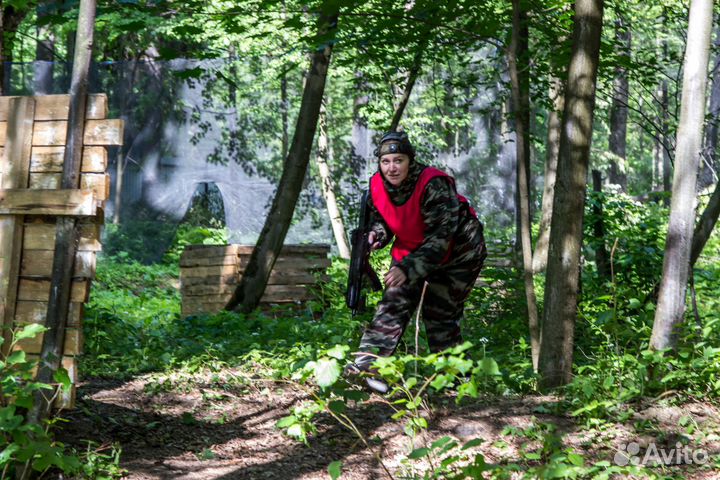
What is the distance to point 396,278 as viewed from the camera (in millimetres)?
5664

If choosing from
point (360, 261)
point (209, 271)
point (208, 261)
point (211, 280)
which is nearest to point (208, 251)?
point (208, 261)

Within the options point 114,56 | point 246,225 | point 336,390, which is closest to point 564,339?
point 336,390

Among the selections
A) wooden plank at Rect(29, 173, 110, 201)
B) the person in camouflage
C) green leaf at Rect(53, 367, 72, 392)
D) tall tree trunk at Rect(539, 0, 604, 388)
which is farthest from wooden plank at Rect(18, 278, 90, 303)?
tall tree trunk at Rect(539, 0, 604, 388)

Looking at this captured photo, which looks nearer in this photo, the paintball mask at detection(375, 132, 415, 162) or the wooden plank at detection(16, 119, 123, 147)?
the wooden plank at detection(16, 119, 123, 147)

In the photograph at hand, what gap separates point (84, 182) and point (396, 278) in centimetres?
220

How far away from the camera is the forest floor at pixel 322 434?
4.29m

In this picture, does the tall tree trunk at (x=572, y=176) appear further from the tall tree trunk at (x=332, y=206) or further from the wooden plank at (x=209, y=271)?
the tall tree trunk at (x=332, y=206)

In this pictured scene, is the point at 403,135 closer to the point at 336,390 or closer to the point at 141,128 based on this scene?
the point at 336,390

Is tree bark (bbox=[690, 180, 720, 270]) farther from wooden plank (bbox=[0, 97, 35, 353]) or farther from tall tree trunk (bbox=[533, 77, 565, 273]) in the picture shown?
tall tree trunk (bbox=[533, 77, 565, 273])

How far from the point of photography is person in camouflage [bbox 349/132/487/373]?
223 inches

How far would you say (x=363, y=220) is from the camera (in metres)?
6.10

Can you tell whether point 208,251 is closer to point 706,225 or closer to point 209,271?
point 209,271

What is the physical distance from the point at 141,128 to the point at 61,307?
38.7 feet

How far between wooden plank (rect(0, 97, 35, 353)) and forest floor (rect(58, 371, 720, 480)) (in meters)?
0.77
